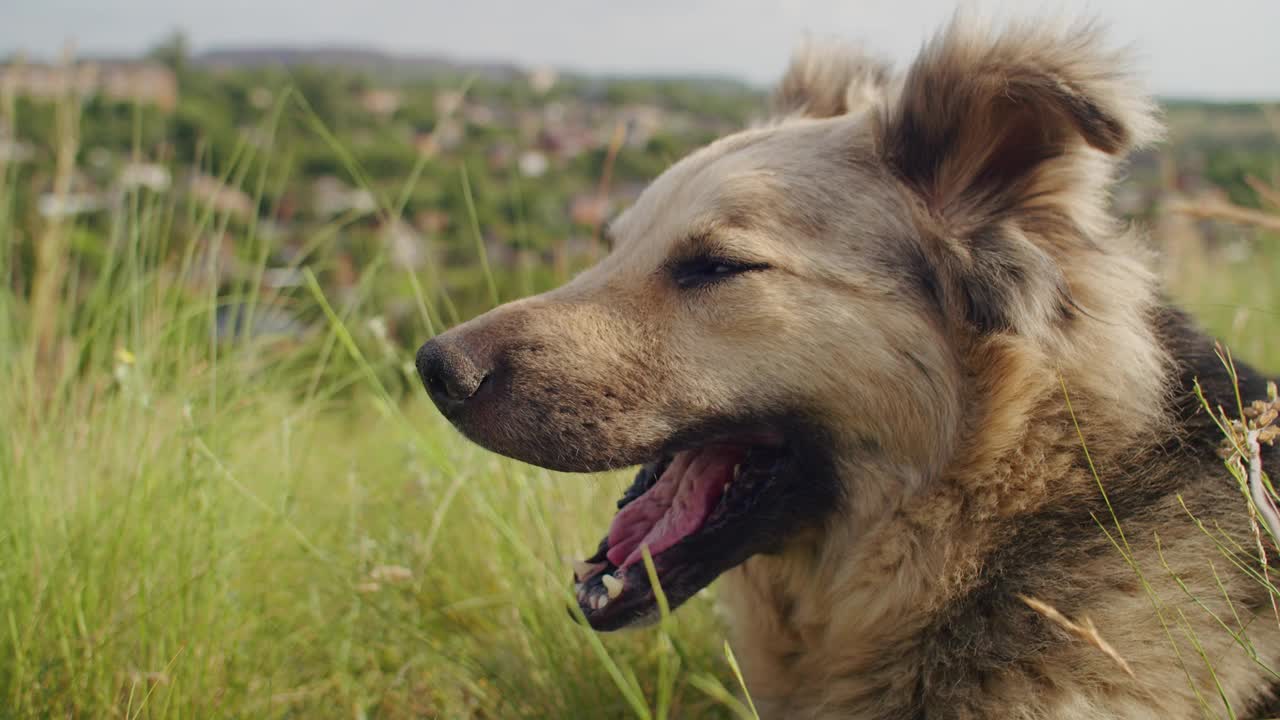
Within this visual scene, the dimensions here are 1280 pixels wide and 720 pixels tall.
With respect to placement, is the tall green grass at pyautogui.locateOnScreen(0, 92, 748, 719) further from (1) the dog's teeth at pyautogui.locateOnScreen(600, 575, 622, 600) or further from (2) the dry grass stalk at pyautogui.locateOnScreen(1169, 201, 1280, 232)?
(2) the dry grass stalk at pyautogui.locateOnScreen(1169, 201, 1280, 232)

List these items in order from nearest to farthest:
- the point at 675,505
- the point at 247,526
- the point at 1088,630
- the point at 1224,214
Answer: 1. the point at 1088,630
2. the point at 1224,214
3. the point at 675,505
4. the point at 247,526

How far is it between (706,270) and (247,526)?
183 centimetres

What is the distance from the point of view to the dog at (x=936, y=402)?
1.98 m

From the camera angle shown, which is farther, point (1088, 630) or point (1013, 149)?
point (1013, 149)

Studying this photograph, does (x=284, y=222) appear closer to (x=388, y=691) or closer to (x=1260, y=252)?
(x=388, y=691)

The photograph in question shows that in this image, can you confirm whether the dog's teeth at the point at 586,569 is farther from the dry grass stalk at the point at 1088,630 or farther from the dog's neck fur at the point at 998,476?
the dry grass stalk at the point at 1088,630

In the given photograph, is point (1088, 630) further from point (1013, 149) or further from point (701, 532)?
point (1013, 149)

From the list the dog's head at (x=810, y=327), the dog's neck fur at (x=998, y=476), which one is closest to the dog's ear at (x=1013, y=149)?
the dog's head at (x=810, y=327)

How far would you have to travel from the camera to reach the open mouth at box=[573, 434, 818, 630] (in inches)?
88.3

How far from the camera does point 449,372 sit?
2129mm

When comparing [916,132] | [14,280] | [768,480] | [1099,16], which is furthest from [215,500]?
[1099,16]

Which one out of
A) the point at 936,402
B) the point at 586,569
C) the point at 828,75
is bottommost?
the point at 586,569

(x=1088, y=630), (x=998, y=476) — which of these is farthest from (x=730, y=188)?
(x=1088, y=630)

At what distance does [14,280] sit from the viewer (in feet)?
12.4
